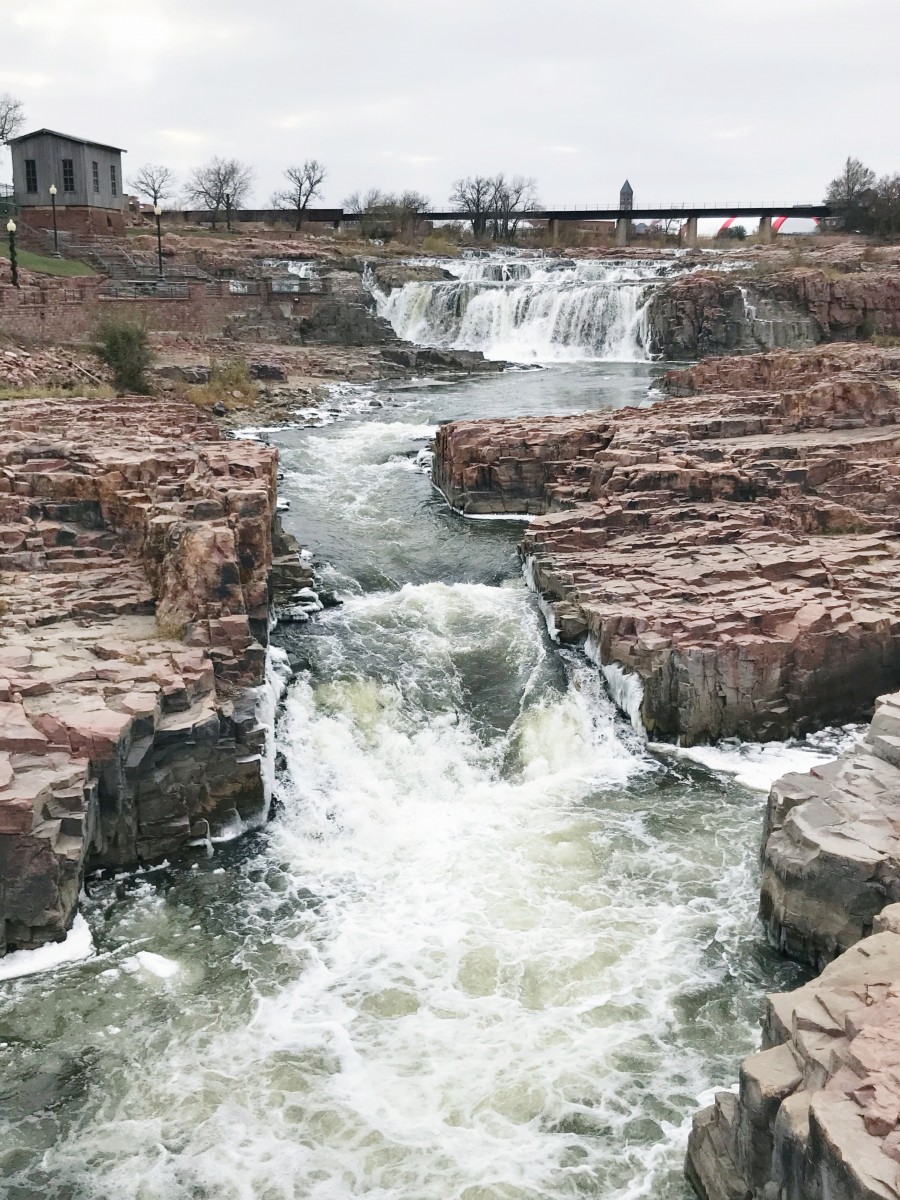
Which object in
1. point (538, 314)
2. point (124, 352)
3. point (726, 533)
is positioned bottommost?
point (726, 533)

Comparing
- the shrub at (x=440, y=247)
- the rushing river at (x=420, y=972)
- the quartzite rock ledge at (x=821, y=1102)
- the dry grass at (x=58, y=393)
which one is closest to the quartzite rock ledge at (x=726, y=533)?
the rushing river at (x=420, y=972)

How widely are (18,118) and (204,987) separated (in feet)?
214

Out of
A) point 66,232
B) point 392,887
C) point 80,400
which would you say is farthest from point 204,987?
point 66,232

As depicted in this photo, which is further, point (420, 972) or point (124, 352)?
point (124, 352)

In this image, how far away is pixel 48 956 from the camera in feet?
31.0

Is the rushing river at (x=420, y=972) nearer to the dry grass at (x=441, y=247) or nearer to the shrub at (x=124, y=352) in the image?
the shrub at (x=124, y=352)

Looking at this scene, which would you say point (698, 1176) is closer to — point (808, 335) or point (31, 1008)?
point (31, 1008)

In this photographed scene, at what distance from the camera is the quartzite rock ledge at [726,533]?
1321 centimetres

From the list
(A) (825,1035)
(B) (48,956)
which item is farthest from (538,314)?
(A) (825,1035)

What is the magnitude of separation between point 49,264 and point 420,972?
1567 inches

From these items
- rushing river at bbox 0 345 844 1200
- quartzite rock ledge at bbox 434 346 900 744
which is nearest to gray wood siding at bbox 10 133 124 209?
quartzite rock ledge at bbox 434 346 900 744

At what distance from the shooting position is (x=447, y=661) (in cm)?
1475

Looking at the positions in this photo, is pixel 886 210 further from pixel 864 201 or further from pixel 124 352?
pixel 124 352

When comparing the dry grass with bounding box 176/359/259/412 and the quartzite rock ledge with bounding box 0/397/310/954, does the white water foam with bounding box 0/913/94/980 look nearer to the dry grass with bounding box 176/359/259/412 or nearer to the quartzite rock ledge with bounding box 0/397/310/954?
the quartzite rock ledge with bounding box 0/397/310/954
